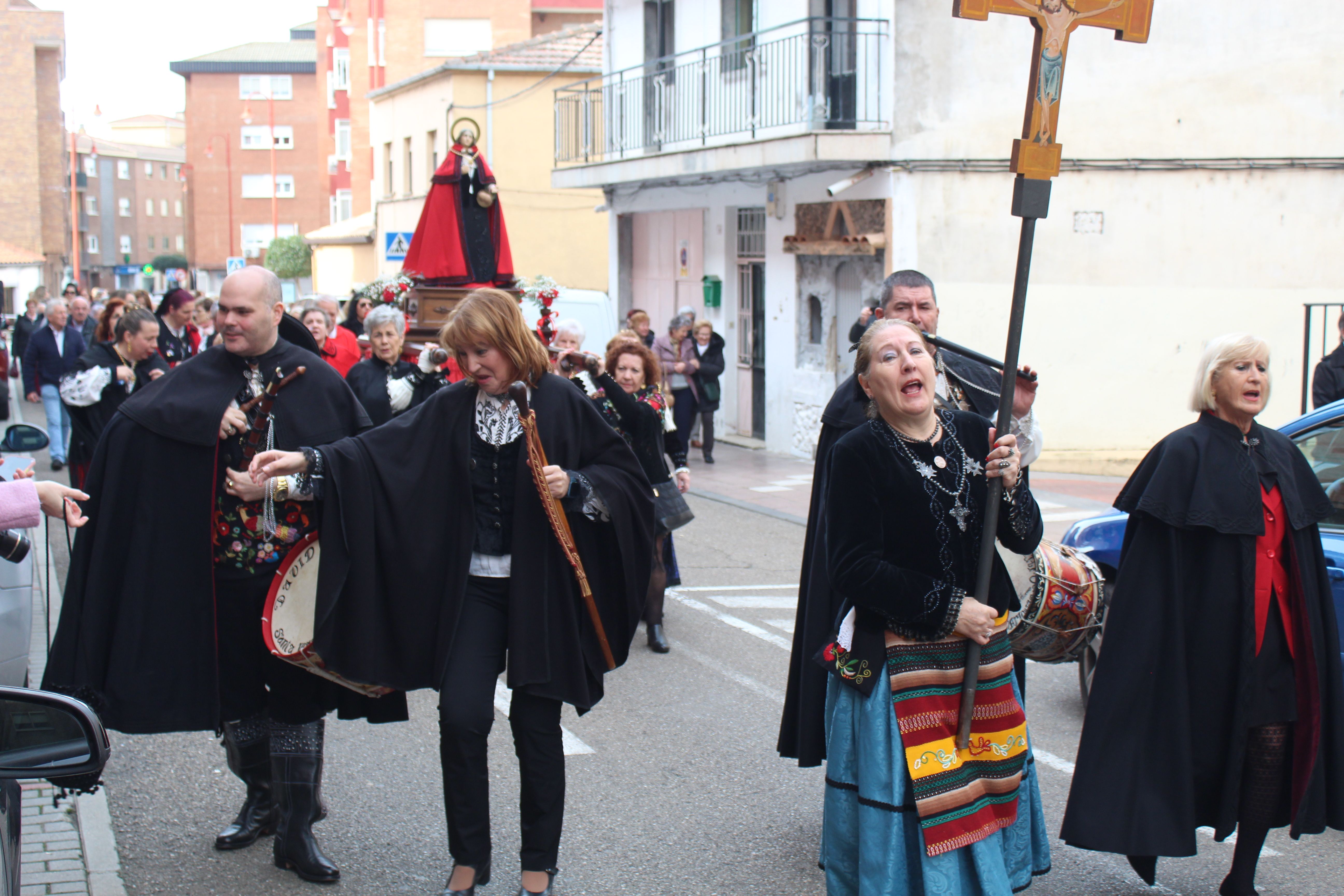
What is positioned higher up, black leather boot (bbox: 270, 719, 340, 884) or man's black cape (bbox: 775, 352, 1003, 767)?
man's black cape (bbox: 775, 352, 1003, 767)

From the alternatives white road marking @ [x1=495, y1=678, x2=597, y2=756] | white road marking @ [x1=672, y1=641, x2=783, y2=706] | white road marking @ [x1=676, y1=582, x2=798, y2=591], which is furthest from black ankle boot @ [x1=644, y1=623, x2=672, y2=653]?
white road marking @ [x1=676, y1=582, x2=798, y2=591]

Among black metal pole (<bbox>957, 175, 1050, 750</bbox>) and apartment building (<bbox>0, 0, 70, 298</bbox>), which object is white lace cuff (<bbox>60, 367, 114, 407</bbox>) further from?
apartment building (<bbox>0, 0, 70, 298</bbox>)

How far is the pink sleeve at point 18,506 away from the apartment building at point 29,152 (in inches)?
2517

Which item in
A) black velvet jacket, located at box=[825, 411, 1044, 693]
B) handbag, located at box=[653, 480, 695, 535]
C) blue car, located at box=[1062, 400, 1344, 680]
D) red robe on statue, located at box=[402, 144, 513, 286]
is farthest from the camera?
red robe on statue, located at box=[402, 144, 513, 286]

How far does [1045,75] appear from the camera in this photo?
4.01 metres

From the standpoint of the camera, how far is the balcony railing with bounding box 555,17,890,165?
16156 millimetres

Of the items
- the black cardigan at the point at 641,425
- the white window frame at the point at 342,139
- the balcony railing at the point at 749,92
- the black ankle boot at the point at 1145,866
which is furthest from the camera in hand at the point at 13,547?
the white window frame at the point at 342,139

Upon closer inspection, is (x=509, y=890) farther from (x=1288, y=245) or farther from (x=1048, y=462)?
(x=1288, y=245)

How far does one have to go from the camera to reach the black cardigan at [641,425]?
283 inches

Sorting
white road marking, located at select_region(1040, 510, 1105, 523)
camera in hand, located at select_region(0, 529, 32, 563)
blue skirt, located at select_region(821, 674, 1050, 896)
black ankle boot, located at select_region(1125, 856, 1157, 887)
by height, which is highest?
camera in hand, located at select_region(0, 529, 32, 563)

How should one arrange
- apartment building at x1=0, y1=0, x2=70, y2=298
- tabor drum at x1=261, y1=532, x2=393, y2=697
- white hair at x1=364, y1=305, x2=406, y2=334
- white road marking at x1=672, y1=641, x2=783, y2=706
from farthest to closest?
apartment building at x1=0, y1=0, x2=70, y2=298, white hair at x1=364, y1=305, x2=406, y2=334, white road marking at x1=672, y1=641, x2=783, y2=706, tabor drum at x1=261, y1=532, x2=393, y2=697

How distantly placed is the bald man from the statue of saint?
7.24m

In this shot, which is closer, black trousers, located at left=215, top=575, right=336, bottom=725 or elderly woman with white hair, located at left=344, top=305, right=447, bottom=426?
black trousers, located at left=215, top=575, right=336, bottom=725

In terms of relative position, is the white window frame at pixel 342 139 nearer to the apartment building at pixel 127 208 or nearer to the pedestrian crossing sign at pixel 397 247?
the pedestrian crossing sign at pixel 397 247
